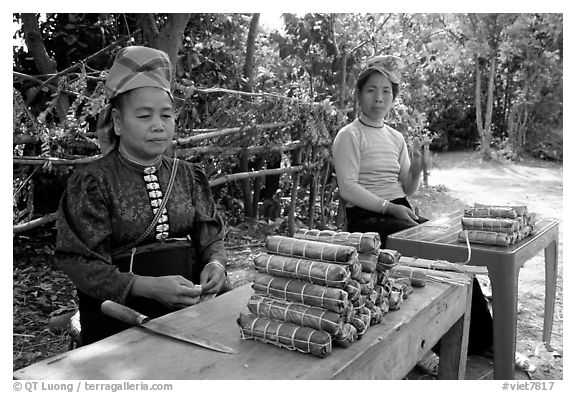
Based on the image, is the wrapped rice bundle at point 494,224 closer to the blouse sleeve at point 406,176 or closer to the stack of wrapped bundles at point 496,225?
the stack of wrapped bundles at point 496,225

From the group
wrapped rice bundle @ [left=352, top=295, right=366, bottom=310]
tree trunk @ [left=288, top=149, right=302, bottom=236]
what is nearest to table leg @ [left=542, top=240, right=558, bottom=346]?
wrapped rice bundle @ [left=352, top=295, right=366, bottom=310]

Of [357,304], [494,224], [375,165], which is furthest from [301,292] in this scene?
[375,165]

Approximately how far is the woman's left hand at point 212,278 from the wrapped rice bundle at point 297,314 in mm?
566

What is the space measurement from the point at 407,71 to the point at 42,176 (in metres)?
6.21

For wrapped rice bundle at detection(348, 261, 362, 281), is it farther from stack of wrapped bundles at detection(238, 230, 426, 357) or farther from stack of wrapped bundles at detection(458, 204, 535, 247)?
stack of wrapped bundles at detection(458, 204, 535, 247)

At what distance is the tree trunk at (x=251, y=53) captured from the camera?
6.26 m

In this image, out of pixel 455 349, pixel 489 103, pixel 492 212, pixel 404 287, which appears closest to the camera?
pixel 404 287

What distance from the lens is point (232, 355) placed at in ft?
4.69

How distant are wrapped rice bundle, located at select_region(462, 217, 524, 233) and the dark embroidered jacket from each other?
126 centimetres

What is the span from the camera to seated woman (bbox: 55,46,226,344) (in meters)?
1.94

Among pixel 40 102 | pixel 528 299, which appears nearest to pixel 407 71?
pixel 528 299

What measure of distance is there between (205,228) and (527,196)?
332 inches

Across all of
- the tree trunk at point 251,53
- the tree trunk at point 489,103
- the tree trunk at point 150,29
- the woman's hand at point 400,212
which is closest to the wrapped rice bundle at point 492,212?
the woman's hand at point 400,212

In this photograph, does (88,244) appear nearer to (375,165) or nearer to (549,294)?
(375,165)
